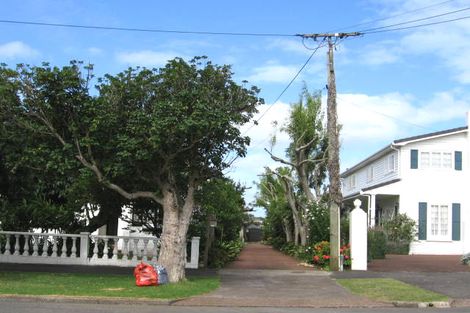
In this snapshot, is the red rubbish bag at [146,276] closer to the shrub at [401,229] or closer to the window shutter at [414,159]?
the shrub at [401,229]

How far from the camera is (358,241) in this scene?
19.8 m

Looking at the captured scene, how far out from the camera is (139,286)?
13.8 meters

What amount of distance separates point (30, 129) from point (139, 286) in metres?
4.90

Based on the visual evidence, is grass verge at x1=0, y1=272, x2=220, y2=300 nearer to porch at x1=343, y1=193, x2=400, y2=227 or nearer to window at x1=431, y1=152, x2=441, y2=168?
porch at x1=343, y1=193, x2=400, y2=227

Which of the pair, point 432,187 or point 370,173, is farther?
point 370,173

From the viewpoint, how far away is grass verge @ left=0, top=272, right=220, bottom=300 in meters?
12.6

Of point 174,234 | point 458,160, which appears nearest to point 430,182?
point 458,160

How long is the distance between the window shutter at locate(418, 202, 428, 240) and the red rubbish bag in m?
19.6

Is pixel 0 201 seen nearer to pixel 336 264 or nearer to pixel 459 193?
pixel 336 264

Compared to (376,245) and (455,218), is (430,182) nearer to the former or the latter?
(455,218)

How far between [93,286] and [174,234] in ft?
7.95

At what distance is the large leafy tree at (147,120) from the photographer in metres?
13.9

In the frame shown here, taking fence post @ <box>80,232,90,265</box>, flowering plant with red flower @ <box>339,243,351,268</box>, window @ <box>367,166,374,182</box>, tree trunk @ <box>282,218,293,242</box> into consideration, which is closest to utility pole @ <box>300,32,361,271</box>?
flowering plant with red flower @ <box>339,243,351,268</box>

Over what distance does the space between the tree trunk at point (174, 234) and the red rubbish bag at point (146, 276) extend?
80 centimetres
